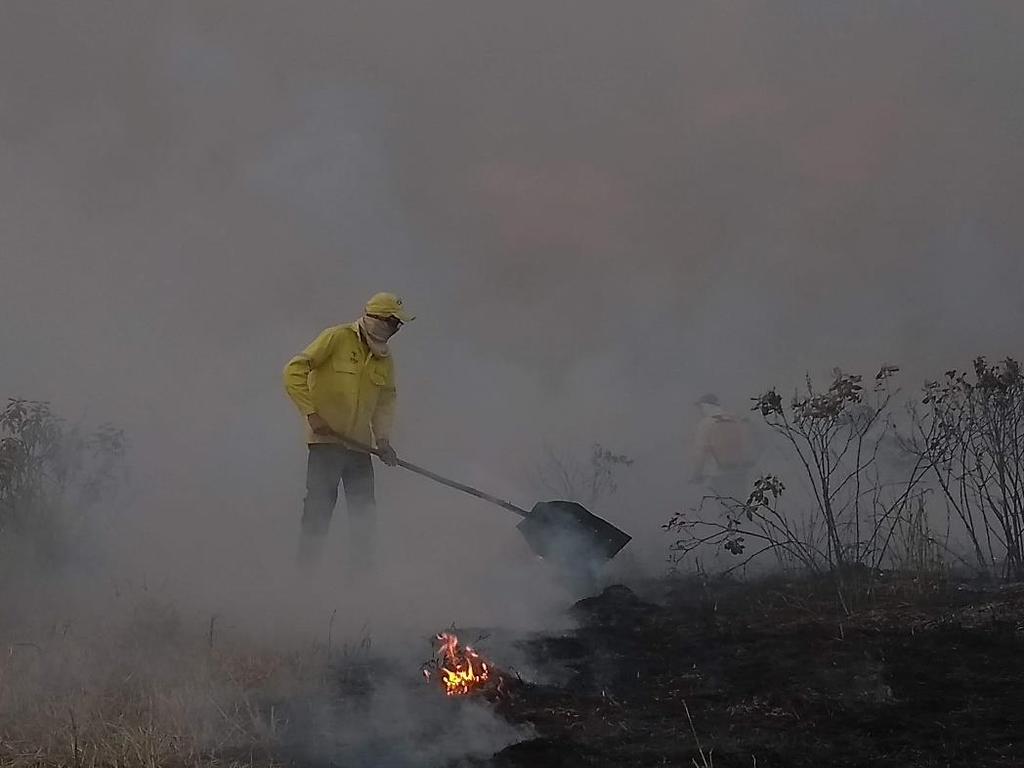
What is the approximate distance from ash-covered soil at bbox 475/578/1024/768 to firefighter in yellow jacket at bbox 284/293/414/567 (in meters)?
1.48

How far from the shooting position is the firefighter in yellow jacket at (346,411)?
5109 millimetres

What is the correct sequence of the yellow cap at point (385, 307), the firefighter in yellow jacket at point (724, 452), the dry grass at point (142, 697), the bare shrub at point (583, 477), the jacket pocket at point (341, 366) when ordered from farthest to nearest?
A: 1. the bare shrub at point (583, 477)
2. the firefighter in yellow jacket at point (724, 452)
3. the jacket pocket at point (341, 366)
4. the yellow cap at point (385, 307)
5. the dry grass at point (142, 697)

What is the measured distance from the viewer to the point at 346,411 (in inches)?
206

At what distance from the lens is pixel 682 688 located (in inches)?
131

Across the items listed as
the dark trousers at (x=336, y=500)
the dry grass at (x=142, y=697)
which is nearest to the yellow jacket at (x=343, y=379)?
the dark trousers at (x=336, y=500)

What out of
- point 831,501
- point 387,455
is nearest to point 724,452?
point 831,501

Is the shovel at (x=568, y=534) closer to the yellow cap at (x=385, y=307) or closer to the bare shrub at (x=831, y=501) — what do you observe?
the bare shrub at (x=831, y=501)

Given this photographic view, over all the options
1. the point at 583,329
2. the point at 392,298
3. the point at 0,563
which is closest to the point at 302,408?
the point at 392,298

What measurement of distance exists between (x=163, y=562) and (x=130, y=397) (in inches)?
170

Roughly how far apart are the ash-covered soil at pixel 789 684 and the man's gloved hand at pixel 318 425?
167cm

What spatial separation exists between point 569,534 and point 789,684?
2.16 m

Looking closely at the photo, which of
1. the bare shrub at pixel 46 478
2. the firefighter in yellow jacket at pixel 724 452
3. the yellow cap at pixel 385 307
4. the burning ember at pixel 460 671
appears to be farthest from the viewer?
the firefighter in yellow jacket at pixel 724 452

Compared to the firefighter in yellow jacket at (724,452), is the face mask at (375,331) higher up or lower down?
higher up

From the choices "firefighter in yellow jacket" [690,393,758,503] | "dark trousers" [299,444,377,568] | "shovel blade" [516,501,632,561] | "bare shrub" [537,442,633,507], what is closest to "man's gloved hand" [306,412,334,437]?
"dark trousers" [299,444,377,568]
